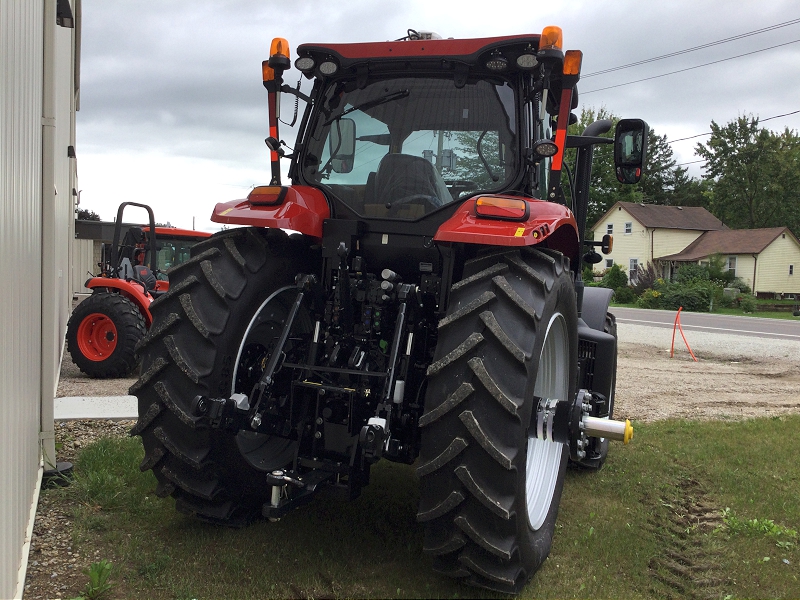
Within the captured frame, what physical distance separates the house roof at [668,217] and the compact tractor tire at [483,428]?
4712cm

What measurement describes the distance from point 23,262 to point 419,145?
2248 mm

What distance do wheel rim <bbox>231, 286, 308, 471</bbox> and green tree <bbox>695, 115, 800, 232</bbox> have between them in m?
55.5

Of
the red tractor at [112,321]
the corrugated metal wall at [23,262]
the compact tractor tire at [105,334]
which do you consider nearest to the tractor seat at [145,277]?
the red tractor at [112,321]

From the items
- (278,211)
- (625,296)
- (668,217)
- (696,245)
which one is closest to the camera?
(278,211)

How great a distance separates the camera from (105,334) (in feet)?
30.1

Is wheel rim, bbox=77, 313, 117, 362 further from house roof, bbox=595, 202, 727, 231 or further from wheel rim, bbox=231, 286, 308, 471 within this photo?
house roof, bbox=595, 202, 727, 231

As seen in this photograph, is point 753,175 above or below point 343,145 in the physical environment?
above

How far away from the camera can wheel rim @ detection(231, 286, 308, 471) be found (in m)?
3.56

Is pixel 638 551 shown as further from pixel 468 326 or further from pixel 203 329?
pixel 203 329

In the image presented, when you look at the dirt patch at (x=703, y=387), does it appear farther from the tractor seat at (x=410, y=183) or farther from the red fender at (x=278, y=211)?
the red fender at (x=278, y=211)

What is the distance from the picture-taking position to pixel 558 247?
4.12 metres

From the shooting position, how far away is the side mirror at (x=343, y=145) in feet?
13.8

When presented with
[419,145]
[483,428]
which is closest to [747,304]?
[419,145]

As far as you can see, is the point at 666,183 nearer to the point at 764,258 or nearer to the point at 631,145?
the point at 764,258
